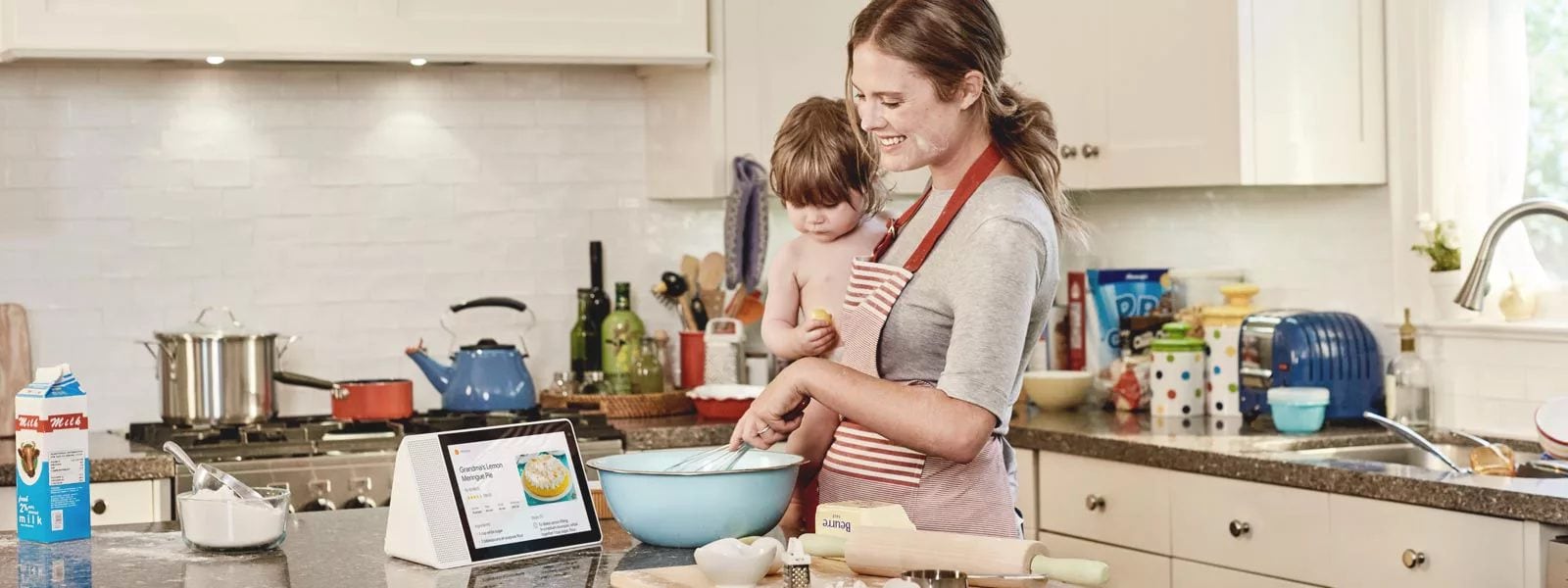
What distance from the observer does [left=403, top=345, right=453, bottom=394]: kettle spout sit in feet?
14.0

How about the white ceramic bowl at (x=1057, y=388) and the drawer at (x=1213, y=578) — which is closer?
the drawer at (x=1213, y=578)

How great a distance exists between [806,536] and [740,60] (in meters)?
2.60

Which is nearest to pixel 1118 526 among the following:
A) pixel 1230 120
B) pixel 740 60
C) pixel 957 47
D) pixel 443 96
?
pixel 1230 120

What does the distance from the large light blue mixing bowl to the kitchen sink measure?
1.79 metres

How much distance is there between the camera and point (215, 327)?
13.9 feet

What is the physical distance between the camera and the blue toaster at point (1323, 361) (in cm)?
382

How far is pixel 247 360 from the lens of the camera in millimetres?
4062

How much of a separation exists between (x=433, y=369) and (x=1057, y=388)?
60.0 inches

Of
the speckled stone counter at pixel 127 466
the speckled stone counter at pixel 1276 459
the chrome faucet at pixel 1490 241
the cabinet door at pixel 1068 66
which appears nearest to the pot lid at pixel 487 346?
the speckled stone counter at pixel 127 466

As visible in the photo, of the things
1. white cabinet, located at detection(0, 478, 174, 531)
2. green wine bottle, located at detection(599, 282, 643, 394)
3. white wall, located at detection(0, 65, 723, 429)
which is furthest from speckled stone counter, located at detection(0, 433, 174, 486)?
green wine bottle, located at detection(599, 282, 643, 394)

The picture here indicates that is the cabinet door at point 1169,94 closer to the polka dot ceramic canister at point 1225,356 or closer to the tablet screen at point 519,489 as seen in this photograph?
the polka dot ceramic canister at point 1225,356

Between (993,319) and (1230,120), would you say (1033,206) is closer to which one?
(993,319)

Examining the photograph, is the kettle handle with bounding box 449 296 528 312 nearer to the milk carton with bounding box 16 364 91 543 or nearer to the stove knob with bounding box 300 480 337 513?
the stove knob with bounding box 300 480 337 513

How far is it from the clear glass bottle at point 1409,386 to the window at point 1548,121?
32 centimetres
